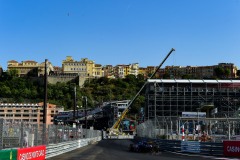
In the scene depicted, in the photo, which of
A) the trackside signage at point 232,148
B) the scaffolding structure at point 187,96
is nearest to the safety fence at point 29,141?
the trackside signage at point 232,148

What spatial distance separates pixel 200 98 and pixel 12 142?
76236 millimetres

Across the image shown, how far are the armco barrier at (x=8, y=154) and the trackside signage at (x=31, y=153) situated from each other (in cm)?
63

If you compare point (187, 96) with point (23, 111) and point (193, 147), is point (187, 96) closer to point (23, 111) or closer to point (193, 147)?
point (193, 147)

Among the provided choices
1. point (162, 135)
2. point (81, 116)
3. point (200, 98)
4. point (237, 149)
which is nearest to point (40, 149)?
point (237, 149)

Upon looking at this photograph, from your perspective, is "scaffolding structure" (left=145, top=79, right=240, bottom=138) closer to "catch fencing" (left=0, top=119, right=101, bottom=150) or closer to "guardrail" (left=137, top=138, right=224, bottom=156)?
"guardrail" (left=137, top=138, right=224, bottom=156)

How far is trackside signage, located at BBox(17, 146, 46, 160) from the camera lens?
16.5 meters

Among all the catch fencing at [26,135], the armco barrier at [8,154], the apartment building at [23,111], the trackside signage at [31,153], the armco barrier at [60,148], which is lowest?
the armco barrier at [60,148]

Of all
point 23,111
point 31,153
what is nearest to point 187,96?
point 31,153

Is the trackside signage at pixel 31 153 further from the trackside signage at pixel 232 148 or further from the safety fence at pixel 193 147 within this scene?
the safety fence at pixel 193 147

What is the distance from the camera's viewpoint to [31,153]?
742 inches

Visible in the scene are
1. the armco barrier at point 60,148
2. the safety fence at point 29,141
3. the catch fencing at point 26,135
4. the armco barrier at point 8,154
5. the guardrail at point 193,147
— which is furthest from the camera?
the guardrail at point 193,147

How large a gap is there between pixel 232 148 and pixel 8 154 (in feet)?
53.9

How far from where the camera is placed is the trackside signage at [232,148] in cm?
2583

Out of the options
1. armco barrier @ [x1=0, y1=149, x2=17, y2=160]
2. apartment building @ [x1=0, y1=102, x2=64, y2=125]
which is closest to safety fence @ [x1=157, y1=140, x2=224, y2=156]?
armco barrier @ [x1=0, y1=149, x2=17, y2=160]
